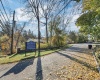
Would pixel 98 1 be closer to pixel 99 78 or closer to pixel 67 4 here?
pixel 67 4

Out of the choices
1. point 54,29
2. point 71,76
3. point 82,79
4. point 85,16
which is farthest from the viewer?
point 54,29

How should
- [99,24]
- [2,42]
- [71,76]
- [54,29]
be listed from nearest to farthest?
[71,76], [99,24], [54,29], [2,42]

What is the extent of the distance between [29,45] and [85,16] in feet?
23.2

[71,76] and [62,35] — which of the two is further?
[62,35]

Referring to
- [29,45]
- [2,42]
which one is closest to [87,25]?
[29,45]

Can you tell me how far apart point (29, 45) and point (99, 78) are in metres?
13.1

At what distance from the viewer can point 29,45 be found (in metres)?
20.9

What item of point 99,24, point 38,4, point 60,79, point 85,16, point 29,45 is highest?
point 38,4

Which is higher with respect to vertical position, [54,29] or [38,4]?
[38,4]

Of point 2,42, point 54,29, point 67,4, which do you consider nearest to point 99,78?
point 67,4

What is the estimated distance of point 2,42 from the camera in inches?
2238

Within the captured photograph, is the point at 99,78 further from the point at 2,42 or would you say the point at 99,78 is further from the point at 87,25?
the point at 2,42

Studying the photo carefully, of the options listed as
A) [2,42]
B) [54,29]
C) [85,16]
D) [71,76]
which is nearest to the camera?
[71,76]

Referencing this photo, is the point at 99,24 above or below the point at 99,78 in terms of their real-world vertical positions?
above
